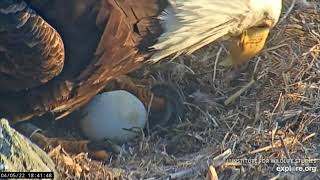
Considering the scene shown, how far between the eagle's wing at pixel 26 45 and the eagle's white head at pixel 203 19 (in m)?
0.47

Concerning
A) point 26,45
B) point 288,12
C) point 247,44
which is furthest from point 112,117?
point 288,12

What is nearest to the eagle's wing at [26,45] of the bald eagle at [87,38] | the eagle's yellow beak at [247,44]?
the bald eagle at [87,38]

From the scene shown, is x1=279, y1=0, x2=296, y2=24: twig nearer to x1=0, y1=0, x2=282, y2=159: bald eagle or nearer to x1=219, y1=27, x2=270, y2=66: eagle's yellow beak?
x1=219, y1=27, x2=270, y2=66: eagle's yellow beak

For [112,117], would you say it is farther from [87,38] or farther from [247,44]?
[247,44]

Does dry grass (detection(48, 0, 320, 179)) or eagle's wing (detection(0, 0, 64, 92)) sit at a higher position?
eagle's wing (detection(0, 0, 64, 92))

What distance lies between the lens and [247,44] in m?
3.79

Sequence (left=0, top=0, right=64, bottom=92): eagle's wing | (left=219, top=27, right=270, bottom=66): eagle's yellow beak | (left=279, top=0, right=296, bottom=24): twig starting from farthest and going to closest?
(left=279, top=0, right=296, bottom=24): twig → (left=219, top=27, right=270, bottom=66): eagle's yellow beak → (left=0, top=0, right=64, bottom=92): eagle's wing

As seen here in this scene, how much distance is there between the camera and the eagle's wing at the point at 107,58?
134 inches

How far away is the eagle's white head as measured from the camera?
354 cm

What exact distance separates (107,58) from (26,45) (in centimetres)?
34

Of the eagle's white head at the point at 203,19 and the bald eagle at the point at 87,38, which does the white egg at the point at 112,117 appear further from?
the eagle's white head at the point at 203,19

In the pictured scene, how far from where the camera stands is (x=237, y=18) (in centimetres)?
361

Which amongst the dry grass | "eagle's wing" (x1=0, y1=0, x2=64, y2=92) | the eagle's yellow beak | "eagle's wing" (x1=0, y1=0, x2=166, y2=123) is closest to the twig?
the dry grass

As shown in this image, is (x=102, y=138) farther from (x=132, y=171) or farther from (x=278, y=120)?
(x=278, y=120)
